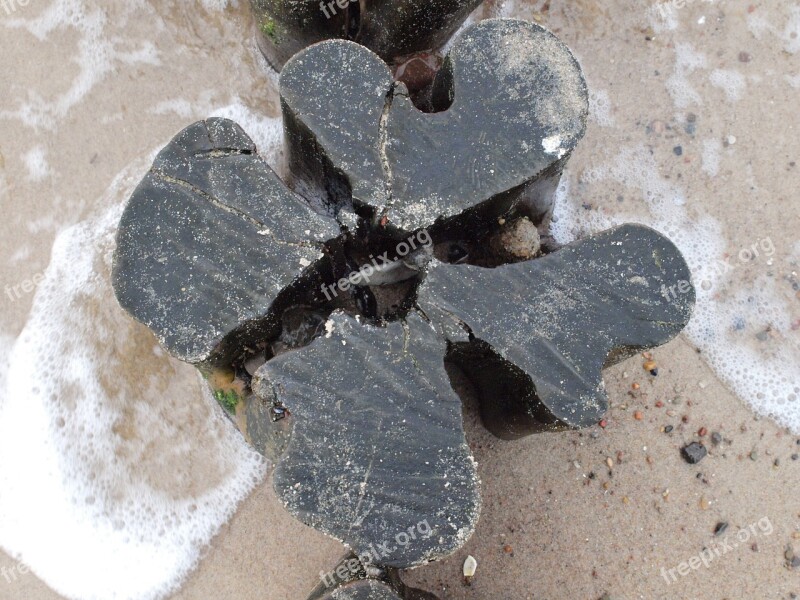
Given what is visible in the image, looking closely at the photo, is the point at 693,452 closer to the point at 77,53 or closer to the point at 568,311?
the point at 568,311

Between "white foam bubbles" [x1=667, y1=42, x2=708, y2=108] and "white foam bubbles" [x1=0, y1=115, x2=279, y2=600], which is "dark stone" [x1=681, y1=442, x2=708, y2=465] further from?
"white foam bubbles" [x1=0, y1=115, x2=279, y2=600]

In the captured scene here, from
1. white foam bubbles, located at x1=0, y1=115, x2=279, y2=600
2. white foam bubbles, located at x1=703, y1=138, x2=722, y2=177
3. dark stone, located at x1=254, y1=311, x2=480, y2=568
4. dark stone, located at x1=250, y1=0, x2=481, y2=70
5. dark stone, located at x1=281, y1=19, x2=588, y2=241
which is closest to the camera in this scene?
dark stone, located at x1=254, y1=311, x2=480, y2=568

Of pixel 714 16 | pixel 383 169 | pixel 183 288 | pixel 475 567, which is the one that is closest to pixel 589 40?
pixel 714 16

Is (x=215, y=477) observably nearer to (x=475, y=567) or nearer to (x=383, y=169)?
(x=475, y=567)

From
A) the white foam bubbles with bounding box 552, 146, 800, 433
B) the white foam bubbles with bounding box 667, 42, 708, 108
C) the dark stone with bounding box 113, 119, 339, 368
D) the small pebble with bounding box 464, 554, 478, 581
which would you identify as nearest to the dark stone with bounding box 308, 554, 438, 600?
the small pebble with bounding box 464, 554, 478, 581

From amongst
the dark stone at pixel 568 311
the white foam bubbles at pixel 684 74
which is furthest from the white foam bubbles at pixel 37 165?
the white foam bubbles at pixel 684 74
